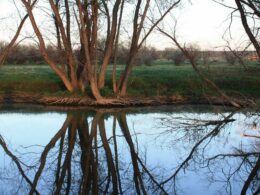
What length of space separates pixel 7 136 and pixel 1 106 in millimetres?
7606

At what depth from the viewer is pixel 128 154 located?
31.2ft

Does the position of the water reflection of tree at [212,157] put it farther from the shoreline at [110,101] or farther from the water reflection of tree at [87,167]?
the shoreline at [110,101]

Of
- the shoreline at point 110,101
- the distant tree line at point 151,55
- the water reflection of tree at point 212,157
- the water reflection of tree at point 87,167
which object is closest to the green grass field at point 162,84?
the shoreline at point 110,101

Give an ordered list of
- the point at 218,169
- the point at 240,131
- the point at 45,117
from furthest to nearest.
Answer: the point at 45,117
the point at 240,131
the point at 218,169

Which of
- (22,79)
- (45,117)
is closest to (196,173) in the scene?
(45,117)

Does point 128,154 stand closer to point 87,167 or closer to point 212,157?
point 87,167

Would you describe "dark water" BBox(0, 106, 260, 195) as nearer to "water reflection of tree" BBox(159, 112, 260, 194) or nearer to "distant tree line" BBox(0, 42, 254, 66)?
"water reflection of tree" BBox(159, 112, 260, 194)

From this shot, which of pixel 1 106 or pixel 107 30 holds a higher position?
pixel 107 30

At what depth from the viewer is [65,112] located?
55.3 ft

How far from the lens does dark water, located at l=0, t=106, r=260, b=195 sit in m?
7.09

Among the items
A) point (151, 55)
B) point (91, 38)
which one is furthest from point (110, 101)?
point (151, 55)

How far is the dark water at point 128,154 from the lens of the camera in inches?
279

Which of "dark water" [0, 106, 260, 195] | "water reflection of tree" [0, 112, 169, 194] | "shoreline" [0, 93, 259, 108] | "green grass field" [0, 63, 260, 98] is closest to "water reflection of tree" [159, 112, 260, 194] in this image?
"dark water" [0, 106, 260, 195]

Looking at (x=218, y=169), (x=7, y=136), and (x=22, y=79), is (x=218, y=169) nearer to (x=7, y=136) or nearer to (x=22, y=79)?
(x=7, y=136)
